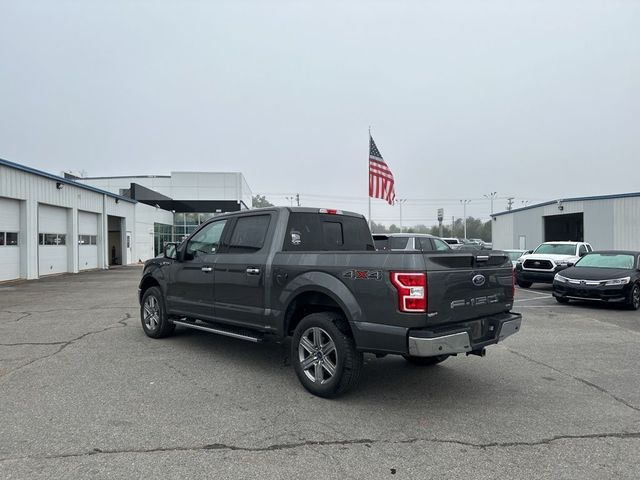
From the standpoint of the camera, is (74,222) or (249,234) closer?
(249,234)

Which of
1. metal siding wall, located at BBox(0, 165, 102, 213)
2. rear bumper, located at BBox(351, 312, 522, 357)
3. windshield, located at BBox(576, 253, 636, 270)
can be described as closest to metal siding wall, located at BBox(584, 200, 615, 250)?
windshield, located at BBox(576, 253, 636, 270)

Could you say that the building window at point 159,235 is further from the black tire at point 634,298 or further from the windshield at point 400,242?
the black tire at point 634,298

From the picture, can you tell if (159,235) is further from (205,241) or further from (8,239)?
(205,241)

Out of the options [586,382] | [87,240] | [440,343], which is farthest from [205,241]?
[87,240]

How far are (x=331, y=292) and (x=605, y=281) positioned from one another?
9500 millimetres

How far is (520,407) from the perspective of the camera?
444 centimetres

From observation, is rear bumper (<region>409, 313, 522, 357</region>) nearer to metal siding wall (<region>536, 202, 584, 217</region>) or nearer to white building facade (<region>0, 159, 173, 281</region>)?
white building facade (<region>0, 159, 173, 281</region>)

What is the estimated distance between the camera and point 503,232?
126 feet

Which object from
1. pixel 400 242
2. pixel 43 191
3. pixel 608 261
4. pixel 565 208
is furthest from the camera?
pixel 565 208

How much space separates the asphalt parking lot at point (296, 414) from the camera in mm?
3279

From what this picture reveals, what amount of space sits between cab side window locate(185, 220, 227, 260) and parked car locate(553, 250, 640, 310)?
30.7 ft

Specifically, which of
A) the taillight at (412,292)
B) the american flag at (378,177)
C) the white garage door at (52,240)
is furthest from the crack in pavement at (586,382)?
the white garage door at (52,240)

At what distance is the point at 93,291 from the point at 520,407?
14.4m

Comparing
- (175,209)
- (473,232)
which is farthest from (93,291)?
(473,232)
